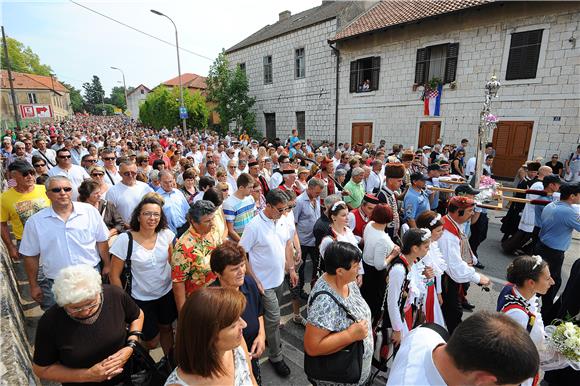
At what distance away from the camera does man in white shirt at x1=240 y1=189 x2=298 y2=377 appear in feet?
10.3

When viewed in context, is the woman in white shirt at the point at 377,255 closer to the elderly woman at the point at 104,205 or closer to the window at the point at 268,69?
the elderly woman at the point at 104,205

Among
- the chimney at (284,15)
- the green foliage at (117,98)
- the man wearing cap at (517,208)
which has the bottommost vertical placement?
the man wearing cap at (517,208)

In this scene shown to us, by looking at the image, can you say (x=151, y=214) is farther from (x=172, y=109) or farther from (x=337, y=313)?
(x=172, y=109)

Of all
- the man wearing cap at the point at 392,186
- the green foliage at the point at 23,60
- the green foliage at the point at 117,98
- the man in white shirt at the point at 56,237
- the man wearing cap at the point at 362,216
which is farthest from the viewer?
the green foliage at the point at 117,98

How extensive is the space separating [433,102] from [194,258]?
14017 mm

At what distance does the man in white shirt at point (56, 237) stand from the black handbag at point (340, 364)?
8.48 feet

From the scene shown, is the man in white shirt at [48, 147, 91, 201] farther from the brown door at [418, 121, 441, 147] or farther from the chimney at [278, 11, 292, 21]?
the chimney at [278, 11, 292, 21]

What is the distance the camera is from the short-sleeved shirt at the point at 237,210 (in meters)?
4.04

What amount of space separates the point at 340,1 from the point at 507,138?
1280cm

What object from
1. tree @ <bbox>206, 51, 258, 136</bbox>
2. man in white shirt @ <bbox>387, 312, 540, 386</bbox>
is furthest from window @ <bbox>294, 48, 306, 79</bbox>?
man in white shirt @ <bbox>387, 312, 540, 386</bbox>

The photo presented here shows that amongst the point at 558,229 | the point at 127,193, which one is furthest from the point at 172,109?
the point at 558,229

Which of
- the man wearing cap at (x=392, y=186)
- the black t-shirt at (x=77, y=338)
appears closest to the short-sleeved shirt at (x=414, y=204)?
the man wearing cap at (x=392, y=186)

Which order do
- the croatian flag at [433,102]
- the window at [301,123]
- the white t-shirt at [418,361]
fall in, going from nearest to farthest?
the white t-shirt at [418,361], the croatian flag at [433,102], the window at [301,123]

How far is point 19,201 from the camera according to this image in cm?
376
